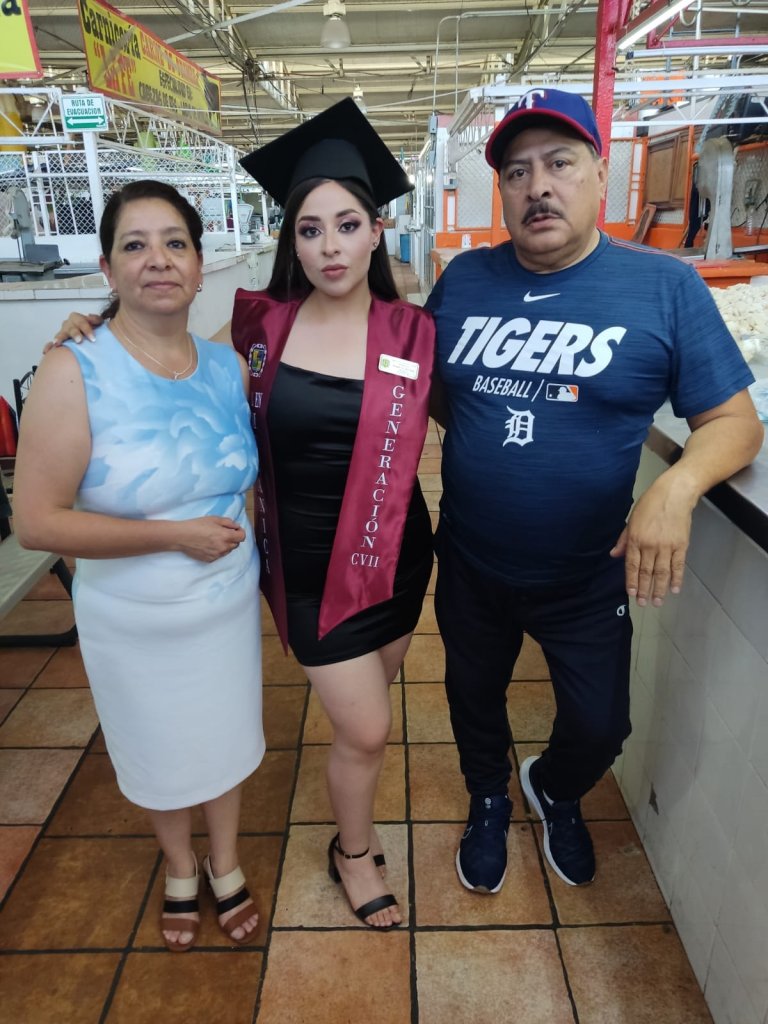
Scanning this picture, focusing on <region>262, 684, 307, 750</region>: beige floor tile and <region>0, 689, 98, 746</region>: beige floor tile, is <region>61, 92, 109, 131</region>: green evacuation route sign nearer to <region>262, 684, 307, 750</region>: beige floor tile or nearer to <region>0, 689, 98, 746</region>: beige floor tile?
<region>0, 689, 98, 746</region>: beige floor tile

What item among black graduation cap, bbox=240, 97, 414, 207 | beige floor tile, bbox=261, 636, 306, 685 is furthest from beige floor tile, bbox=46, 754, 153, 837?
black graduation cap, bbox=240, 97, 414, 207

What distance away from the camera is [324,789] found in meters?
2.12

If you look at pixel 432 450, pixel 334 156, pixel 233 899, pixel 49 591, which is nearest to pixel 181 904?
pixel 233 899

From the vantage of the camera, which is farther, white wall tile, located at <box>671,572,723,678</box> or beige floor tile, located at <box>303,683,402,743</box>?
beige floor tile, located at <box>303,683,402,743</box>

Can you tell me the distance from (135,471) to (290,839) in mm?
1177

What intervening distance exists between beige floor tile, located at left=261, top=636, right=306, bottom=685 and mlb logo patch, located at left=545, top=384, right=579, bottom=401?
155 cm

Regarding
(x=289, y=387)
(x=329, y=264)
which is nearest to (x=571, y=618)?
(x=289, y=387)

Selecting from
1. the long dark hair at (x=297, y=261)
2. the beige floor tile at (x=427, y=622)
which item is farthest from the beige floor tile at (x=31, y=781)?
the long dark hair at (x=297, y=261)

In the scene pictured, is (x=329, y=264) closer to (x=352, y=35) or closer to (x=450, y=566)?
(x=450, y=566)

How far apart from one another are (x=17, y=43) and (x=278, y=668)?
16.1 feet

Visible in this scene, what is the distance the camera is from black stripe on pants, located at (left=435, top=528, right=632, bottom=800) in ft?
4.99

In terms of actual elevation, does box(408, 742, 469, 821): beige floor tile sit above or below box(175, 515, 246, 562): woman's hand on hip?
below

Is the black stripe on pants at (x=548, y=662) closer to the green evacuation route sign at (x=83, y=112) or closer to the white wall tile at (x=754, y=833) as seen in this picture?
the white wall tile at (x=754, y=833)

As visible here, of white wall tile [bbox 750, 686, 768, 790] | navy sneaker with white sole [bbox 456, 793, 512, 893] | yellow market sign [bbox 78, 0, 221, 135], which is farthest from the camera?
yellow market sign [bbox 78, 0, 221, 135]
